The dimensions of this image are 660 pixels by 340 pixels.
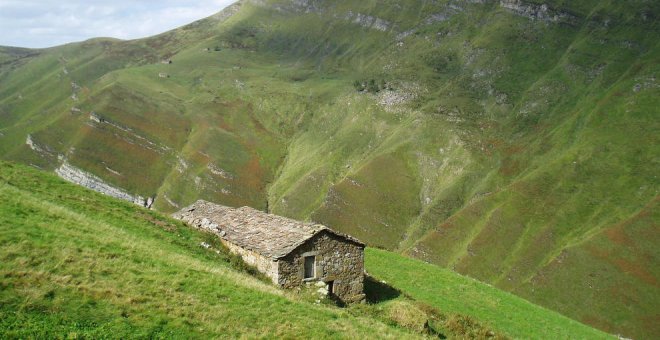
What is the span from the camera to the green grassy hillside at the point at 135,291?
59.4 feet

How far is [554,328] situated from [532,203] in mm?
105611

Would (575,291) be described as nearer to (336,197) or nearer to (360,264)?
(336,197)

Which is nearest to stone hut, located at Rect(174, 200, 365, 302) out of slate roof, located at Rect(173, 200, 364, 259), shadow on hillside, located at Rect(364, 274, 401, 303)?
slate roof, located at Rect(173, 200, 364, 259)

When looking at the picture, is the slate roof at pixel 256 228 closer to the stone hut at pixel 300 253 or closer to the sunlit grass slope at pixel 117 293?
the stone hut at pixel 300 253

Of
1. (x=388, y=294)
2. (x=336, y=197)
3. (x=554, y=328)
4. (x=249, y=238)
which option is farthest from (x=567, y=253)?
(x=249, y=238)

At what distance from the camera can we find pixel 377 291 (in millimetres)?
37500

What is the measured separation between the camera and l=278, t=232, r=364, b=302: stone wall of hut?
32312 mm

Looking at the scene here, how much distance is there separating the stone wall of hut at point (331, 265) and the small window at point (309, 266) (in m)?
0.24

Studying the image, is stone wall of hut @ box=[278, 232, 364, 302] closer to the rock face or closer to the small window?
the small window

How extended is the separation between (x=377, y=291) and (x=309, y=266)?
23.2ft

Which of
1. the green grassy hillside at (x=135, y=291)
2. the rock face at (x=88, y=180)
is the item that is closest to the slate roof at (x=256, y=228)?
the green grassy hillside at (x=135, y=291)

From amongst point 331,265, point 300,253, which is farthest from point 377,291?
point 300,253

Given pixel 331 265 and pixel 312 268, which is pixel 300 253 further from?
pixel 331 265

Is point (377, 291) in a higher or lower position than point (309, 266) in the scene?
lower
